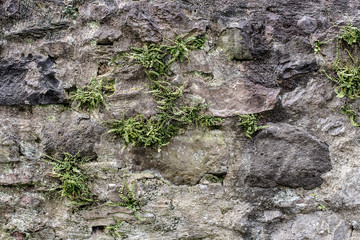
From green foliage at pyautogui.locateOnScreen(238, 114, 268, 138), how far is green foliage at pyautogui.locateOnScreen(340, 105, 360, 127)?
0.34m

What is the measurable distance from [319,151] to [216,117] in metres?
0.43

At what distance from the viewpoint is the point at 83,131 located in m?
1.21

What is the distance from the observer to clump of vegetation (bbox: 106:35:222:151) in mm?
1197

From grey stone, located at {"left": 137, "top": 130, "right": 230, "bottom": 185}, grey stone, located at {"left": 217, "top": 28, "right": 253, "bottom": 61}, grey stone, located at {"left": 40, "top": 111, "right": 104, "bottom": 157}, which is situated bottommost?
grey stone, located at {"left": 137, "top": 130, "right": 230, "bottom": 185}

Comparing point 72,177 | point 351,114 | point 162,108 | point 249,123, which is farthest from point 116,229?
point 351,114

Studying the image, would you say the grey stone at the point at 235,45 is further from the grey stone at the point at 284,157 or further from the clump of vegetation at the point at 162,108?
the grey stone at the point at 284,157

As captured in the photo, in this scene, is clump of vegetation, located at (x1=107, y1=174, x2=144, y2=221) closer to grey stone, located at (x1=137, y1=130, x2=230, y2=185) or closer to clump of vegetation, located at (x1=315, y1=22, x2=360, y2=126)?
grey stone, located at (x1=137, y1=130, x2=230, y2=185)

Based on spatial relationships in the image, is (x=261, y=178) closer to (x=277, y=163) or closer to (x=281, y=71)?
(x=277, y=163)

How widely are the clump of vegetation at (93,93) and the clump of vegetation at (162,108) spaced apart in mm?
97

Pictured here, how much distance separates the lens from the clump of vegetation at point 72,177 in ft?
3.93

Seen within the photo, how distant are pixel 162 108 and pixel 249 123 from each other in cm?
34

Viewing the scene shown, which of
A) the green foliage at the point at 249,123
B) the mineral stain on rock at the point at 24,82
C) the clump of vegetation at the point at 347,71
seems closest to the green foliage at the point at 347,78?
the clump of vegetation at the point at 347,71

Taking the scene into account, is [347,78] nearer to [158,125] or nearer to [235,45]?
[235,45]

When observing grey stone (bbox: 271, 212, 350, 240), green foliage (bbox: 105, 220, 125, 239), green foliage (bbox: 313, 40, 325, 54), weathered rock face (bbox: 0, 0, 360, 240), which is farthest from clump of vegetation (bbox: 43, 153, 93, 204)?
green foliage (bbox: 313, 40, 325, 54)
